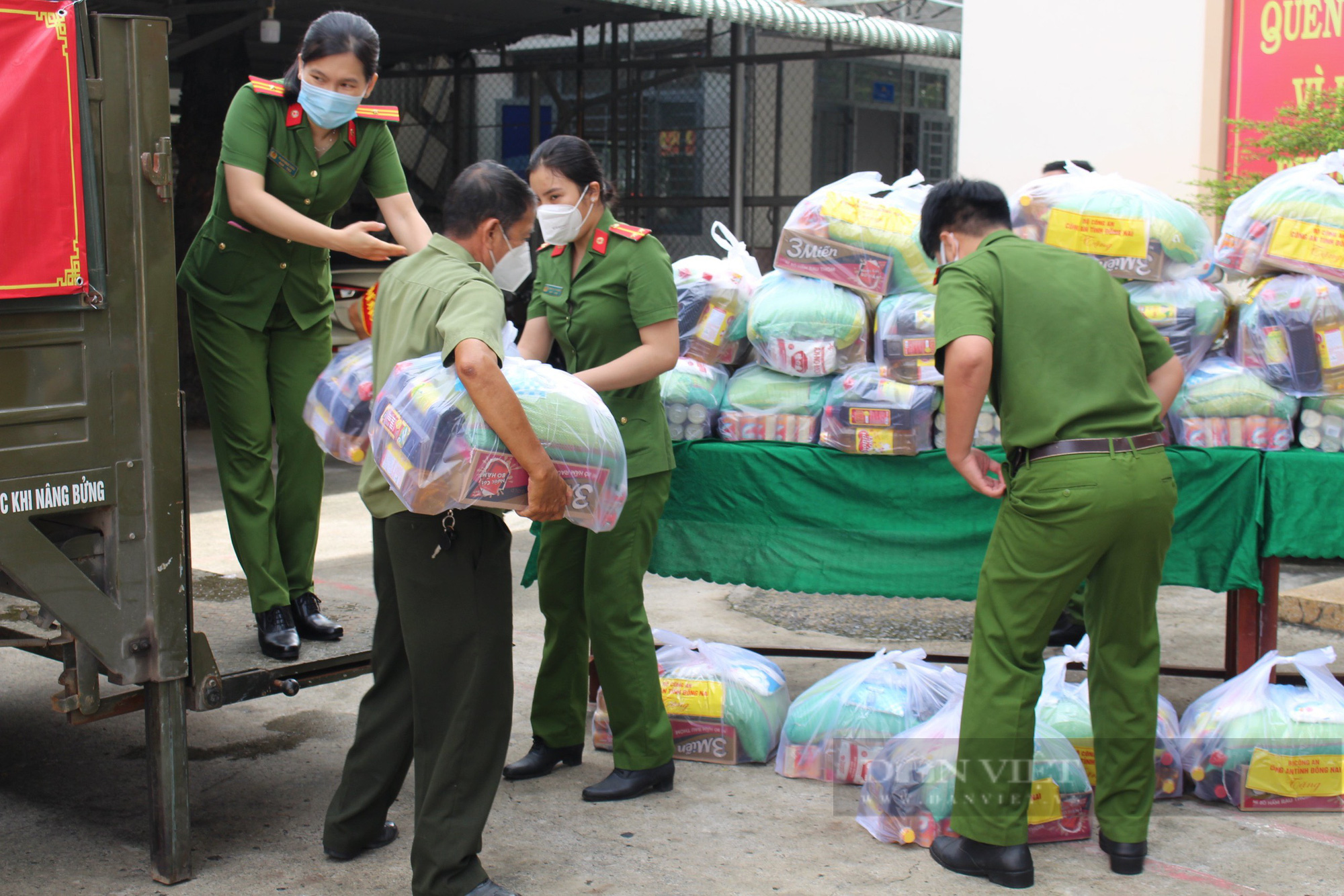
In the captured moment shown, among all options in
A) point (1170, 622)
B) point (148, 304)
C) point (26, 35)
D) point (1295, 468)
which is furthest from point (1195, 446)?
point (26, 35)

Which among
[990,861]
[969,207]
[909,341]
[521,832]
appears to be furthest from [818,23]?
[990,861]

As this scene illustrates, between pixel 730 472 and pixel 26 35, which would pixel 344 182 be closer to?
pixel 26 35

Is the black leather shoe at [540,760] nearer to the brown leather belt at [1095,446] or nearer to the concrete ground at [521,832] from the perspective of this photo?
the concrete ground at [521,832]

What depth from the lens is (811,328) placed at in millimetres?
4145

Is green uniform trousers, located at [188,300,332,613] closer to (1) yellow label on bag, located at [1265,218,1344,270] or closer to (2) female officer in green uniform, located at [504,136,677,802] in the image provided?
(2) female officer in green uniform, located at [504,136,677,802]

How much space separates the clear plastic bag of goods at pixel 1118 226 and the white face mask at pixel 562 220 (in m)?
1.44

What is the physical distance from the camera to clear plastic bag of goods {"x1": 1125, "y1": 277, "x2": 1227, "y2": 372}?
3.97m

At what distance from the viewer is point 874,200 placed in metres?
4.19

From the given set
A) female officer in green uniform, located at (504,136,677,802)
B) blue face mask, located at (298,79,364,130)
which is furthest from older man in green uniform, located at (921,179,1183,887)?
blue face mask, located at (298,79,364,130)

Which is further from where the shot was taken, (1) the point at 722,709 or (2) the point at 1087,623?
(1) the point at 722,709

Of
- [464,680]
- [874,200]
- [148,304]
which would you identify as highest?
[874,200]

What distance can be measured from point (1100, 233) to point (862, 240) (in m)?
0.72

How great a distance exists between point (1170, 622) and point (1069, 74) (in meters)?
4.57

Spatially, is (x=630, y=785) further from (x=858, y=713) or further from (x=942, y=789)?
(x=942, y=789)
